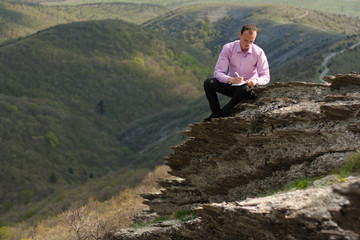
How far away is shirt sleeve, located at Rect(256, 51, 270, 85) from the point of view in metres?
11.5

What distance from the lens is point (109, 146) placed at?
138375mm

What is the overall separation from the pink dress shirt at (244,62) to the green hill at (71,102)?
8948 cm

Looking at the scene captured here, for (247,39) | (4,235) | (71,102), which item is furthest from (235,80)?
(71,102)

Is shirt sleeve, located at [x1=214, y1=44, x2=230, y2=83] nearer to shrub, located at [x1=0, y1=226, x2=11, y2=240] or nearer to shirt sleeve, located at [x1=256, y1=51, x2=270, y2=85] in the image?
shirt sleeve, located at [x1=256, y1=51, x2=270, y2=85]

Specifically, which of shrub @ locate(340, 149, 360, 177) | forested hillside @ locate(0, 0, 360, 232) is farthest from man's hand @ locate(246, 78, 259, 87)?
forested hillside @ locate(0, 0, 360, 232)

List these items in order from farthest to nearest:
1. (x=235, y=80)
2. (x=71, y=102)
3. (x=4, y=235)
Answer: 1. (x=71, y=102)
2. (x=4, y=235)
3. (x=235, y=80)

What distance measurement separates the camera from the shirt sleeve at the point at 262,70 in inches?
452

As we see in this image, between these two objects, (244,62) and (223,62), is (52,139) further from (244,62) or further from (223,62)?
(244,62)

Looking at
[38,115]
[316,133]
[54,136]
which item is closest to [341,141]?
[316,133]

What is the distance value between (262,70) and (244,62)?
616mm

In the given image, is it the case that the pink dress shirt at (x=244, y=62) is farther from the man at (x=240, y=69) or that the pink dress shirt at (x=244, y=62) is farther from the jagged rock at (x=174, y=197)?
the jagged rock at (x=174, y=197)

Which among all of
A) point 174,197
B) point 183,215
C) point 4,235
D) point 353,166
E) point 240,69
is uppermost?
point 240,69

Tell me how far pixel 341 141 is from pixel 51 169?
11174 cm

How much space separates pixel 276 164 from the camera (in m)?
10.9
